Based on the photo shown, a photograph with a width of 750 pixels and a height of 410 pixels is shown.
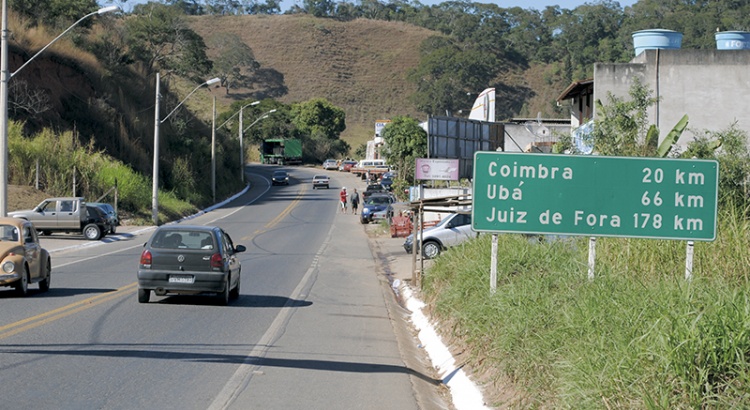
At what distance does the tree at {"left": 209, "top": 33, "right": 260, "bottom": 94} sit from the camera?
16588 centimetres

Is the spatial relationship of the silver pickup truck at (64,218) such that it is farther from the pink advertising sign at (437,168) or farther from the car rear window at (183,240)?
the car rear window at (183,240)

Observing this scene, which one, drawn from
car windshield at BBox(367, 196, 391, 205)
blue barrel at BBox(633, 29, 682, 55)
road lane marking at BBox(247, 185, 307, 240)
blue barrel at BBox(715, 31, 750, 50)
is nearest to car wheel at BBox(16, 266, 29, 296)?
road lane marking at BBox(247, 185, 307, 240)

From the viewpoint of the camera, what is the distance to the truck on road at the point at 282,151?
117125mm

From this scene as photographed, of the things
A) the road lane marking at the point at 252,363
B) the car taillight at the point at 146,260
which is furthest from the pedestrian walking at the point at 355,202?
the car taillight at the point at 146,260

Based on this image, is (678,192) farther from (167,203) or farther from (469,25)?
(469,25)

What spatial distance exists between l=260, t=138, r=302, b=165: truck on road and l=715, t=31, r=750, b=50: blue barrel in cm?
8170

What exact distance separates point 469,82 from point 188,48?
71380 mm

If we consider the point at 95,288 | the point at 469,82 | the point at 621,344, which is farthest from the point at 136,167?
the point at 469,82

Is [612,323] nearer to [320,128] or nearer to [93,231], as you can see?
[93,231]

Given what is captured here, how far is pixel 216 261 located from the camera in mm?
16609

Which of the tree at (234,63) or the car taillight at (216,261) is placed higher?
the tree at (234,63)

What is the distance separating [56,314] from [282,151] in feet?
340

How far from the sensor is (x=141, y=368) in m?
10.5

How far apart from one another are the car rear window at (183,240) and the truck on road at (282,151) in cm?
10027
